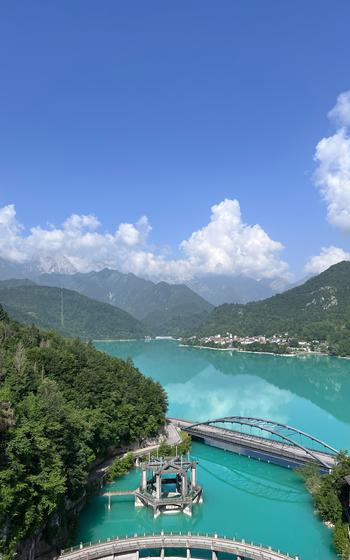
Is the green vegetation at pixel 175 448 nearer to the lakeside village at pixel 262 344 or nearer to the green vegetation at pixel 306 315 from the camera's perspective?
the green vegetation at pixel 306 315

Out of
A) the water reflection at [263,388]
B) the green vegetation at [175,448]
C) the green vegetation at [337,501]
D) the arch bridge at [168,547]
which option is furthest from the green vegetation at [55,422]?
the water reflection at [263,388]

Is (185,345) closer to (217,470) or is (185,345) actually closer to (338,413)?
(338,413)

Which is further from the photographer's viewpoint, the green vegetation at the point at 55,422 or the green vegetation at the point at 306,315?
the green vegetation at the point at 306,315

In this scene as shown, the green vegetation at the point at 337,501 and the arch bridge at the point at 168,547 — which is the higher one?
the green vegetation at the point at 337,501

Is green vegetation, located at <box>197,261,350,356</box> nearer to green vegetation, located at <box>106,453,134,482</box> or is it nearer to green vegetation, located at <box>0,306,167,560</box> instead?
green vegetation, located at <box>0,306,167,560</box>

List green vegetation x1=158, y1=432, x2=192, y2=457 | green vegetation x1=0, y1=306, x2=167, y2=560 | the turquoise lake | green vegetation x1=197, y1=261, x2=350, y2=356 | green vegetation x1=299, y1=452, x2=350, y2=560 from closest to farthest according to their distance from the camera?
green vegetation x1=0, y1=306, x2=167, y2=560
green vegetation x1=299, y1=452, x2=350, y2=560
the turquoise lake
green vegetation x1=158, y1=432, x2=192, y2=457
green vegetation x1=197, y1=261, x2=350, y2=356

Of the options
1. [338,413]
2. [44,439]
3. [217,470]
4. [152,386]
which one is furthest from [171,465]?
[338,413]

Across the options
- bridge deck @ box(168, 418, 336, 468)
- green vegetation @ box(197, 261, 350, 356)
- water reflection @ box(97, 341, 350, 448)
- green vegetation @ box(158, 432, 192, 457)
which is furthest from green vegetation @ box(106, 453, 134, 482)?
green vegetation @ box(197, 261, 350, 356)
